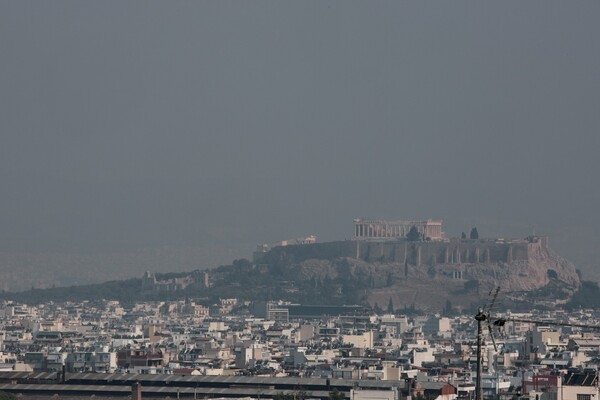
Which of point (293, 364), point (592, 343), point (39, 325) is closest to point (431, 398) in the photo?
point (293, 364)

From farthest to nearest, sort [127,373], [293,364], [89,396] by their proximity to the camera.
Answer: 1. [293,364]
2. [127,373]
3. [89,396]

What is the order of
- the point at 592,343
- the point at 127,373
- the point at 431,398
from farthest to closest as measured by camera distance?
1. the point at 592,343
2. the point at 127,373
3. the point at 431,398

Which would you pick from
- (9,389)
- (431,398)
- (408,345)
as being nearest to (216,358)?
(408,345)

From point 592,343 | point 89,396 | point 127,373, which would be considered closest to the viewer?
point 89,396

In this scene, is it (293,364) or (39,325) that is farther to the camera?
(39,325)

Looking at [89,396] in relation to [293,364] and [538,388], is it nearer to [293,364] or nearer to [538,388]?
[538,388]

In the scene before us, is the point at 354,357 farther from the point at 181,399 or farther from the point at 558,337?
the point at 181,399

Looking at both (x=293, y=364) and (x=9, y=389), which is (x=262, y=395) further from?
(x=293, y=364)

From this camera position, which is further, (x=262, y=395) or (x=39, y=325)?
(x=39, y=325)

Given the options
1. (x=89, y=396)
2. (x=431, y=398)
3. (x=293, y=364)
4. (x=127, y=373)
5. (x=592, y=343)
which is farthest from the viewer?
(x=592, y=343)
